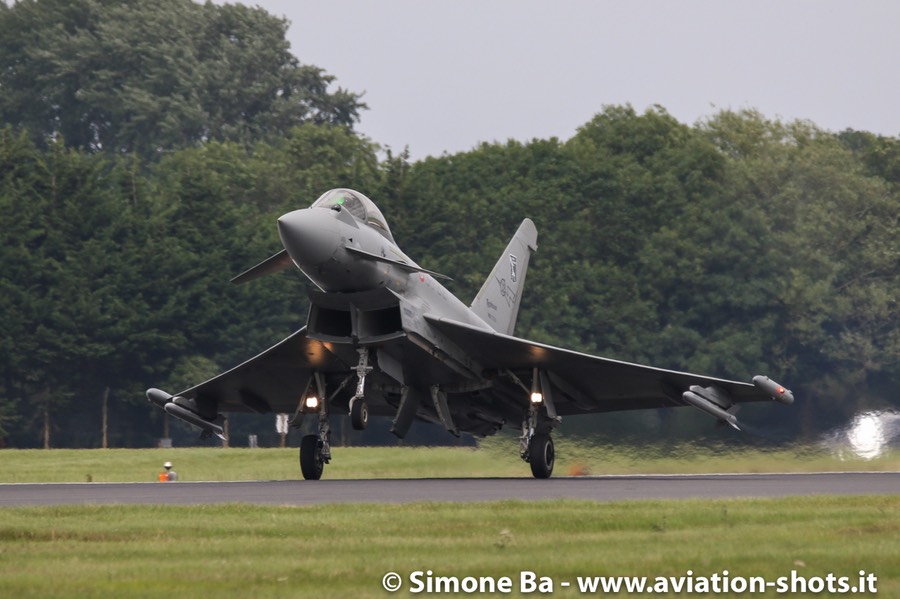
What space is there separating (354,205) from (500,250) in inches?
1244

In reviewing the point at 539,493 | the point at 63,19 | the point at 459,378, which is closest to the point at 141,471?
the point at 459,378

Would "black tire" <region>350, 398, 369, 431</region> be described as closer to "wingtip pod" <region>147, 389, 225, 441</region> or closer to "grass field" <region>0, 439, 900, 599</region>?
"wingtip pod" <region>147, 389, 225, 441</region>

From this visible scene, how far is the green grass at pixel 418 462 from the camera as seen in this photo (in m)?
23.8

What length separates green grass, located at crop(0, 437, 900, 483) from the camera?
23.8m

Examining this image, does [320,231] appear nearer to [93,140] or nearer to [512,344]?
[512,344]

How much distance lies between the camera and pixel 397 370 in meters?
20.6

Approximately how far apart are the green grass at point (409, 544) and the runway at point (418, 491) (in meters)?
1.60

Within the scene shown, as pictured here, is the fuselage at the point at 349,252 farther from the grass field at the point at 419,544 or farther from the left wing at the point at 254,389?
the grass field at the point at 419,544

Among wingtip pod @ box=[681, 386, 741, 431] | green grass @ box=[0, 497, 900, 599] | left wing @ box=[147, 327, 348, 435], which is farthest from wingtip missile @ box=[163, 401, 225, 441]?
green grass @ box=[0, 497, 900, 599]

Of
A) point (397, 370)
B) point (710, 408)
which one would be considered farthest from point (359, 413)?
point (710, 408)

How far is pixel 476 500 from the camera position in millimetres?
14977

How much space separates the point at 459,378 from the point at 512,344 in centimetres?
102

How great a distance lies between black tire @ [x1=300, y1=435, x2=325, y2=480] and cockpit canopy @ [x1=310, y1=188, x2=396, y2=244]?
3156mm

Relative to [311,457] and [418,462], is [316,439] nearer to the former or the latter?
[311,457]
